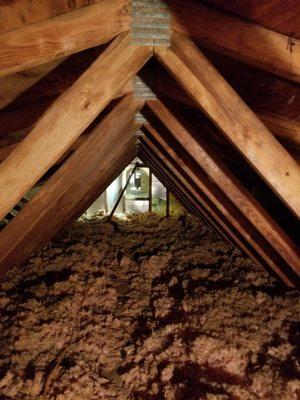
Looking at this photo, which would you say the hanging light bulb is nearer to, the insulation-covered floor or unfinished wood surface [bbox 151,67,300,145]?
the insulation-covered floor

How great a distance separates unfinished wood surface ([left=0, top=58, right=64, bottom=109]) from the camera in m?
1.51

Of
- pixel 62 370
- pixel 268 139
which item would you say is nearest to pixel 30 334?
pixel 62 370

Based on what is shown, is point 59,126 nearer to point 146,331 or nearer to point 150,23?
point 150,23

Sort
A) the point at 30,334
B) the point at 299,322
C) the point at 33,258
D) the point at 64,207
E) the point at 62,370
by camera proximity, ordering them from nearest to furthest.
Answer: the point at 62,370, the point at 30,334, the point at 299,322, the point at 64,207, the point at 33,258

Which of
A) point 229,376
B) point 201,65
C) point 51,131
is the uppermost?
point 201,65

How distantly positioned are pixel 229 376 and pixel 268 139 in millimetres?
1695

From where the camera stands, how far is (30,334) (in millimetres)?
2326

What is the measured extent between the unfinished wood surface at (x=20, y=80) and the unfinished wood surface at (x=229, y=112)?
1.96 feet

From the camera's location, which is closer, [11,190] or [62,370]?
[11,190]

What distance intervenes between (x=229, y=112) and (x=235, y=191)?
1.19m

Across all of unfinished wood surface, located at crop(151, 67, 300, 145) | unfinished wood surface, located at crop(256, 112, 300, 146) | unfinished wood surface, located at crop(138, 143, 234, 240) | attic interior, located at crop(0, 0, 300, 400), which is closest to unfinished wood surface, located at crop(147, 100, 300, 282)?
attic interior, located at crop(0, 0, 300, 400)

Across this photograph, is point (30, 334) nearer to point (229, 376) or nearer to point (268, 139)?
point (229, 376)

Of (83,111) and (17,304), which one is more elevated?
(83,111)

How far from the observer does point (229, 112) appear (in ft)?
4.50
